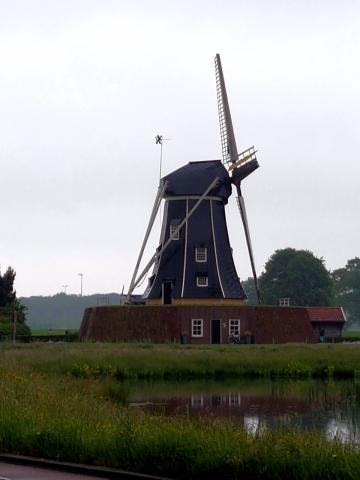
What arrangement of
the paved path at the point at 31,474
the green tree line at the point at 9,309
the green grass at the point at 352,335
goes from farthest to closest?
the green grass at the point at 352,335, the green tree line at the point at 9,309, the paved path at the point at 31,474

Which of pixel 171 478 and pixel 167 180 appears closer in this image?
pixel 171 478

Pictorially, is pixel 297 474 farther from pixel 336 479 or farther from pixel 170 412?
pixel 170 412

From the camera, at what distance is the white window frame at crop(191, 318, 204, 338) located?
172 feet

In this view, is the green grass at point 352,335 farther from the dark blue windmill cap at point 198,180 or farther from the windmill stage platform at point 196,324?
the dark blue windmill cap at point 198,180

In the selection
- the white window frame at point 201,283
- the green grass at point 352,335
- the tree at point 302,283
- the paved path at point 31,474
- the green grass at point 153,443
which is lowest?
the paved path at point 31,474

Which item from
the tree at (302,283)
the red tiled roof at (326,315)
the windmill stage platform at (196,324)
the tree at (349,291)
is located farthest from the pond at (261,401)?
the tree at (349,291)

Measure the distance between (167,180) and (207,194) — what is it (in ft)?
7.74

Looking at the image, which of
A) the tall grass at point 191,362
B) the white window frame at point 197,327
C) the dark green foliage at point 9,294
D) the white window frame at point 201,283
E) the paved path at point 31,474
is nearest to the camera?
the paved path at point 31,474

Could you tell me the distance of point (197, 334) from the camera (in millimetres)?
52531

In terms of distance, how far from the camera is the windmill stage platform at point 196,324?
52062 mm

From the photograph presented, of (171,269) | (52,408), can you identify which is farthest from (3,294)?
(52,408)

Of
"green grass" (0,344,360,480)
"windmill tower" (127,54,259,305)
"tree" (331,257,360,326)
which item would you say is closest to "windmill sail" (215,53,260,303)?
"windmill tower" (127,54,259,305)

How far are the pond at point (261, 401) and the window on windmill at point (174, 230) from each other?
18478 mm

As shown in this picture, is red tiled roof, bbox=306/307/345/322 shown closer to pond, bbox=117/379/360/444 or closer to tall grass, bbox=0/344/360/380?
tall grass, bbox=0/344/360/380
